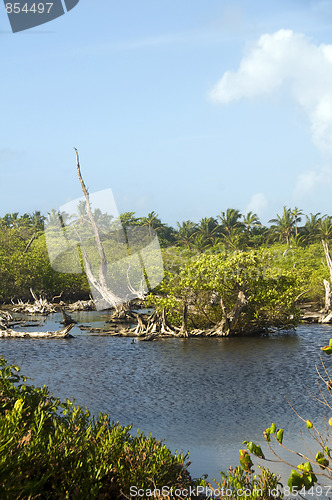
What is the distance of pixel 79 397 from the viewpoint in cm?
1600

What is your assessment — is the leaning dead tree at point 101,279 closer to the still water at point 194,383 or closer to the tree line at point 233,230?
the still water at point 194,383

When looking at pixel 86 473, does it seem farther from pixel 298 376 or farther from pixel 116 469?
pixel 298 376

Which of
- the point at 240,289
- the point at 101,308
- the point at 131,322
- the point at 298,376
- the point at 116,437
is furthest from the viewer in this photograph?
the point at 101,308

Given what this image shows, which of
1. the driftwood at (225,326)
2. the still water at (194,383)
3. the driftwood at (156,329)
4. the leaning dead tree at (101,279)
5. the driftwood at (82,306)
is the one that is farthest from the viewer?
the driftwood at (82,306)

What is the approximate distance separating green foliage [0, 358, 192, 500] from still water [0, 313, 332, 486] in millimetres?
3238

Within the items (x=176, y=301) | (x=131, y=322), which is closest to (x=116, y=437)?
(x=176, y=301)

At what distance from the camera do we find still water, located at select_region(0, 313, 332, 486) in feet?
41.0

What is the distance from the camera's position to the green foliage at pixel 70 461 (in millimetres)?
5418

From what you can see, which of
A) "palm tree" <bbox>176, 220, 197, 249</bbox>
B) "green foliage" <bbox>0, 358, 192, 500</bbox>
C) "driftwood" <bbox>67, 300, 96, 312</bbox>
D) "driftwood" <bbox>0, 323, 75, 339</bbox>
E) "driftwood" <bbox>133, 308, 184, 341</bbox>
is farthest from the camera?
"palm tree" <bbox>176, 220, 197, 249</bbox>

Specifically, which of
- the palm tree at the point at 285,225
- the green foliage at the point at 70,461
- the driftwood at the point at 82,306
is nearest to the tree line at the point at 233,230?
the palm tree at the point at 285,225

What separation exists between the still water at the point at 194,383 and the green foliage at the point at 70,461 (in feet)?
10.6

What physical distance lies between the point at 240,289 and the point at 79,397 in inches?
591

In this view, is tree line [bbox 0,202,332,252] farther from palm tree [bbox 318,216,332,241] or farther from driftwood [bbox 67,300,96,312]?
driftwood [bbox 67,300,96,312]

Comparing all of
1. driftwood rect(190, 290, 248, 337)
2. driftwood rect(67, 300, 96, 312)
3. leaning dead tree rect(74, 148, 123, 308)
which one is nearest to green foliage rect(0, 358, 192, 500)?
driftwood rect(190, 290, 248, 337)
